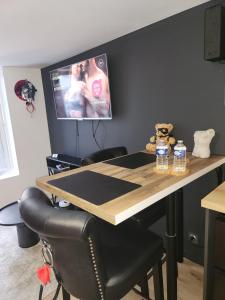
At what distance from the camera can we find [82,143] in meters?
2.87

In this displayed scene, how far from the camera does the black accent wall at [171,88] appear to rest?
1567mm

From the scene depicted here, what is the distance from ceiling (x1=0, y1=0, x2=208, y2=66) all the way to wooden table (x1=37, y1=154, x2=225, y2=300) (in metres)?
1.05

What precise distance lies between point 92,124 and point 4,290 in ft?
5.86

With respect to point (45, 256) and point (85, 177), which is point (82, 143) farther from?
point (45, 256)

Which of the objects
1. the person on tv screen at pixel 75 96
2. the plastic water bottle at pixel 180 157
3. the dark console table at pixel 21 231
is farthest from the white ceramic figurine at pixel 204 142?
the dark console table at pixel 21 231

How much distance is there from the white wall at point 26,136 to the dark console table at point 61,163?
0.75 feet

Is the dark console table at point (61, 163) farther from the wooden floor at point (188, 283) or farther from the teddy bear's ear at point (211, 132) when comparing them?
the teddy bear's ear at point (211, 132)

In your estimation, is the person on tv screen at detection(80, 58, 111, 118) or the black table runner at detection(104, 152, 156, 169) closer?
the black table runner at detection(104, 152, 156, 169)

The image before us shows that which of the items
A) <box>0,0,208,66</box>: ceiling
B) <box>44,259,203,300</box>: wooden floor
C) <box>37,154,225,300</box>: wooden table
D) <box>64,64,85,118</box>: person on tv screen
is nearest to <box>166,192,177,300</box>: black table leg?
<box>37,154,225,300</box>: wooden table

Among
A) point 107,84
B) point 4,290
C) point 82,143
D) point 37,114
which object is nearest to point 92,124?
point 82,143

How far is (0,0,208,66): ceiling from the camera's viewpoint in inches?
54.6

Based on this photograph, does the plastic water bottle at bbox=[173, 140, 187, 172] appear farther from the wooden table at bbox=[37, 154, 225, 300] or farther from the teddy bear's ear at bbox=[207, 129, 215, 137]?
the teddy bear's ear at bbox=[207, 129, 215, 137]

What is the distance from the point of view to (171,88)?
5.84 ft

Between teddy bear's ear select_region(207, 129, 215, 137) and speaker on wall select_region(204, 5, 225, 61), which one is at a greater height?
speaker on wall select_region(204, 5, 225, 61)
